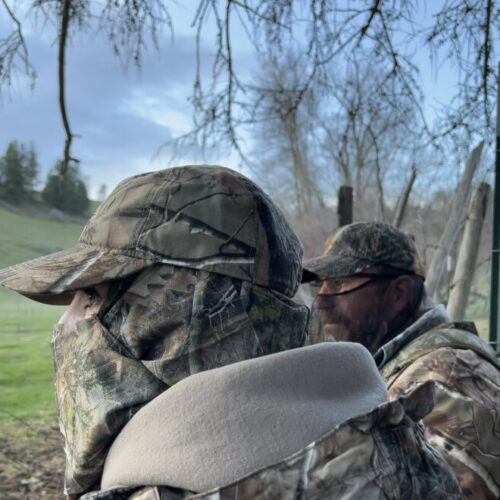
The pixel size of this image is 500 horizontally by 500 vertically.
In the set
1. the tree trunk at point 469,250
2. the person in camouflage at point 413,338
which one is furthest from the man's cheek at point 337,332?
the tree trunk at point 469,250

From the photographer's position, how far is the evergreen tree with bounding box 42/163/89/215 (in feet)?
13.9

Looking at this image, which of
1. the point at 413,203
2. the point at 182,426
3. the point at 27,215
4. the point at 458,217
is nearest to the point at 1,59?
the point at 27,215

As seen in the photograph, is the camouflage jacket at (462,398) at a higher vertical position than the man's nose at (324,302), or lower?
lower

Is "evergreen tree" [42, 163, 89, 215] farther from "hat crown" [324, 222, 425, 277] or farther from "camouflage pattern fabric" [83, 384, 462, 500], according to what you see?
"camouflage pattern fabric" [83, 384, 462, 500]

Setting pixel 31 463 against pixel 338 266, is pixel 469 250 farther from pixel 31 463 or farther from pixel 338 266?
pixel 31 463

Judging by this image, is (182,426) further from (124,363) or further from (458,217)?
(458,217)

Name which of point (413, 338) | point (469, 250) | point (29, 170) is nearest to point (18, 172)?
point (29, 170)

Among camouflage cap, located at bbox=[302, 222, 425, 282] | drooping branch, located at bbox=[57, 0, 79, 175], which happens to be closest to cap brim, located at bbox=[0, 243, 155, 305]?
camouflage cap, located at bbox=[302, 222, 425, 282]

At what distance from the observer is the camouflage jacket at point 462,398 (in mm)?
2252

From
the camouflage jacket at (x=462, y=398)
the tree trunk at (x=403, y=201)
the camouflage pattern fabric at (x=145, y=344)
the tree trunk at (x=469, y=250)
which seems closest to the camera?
the camouflage pattern fabric at (x=145, y=344)

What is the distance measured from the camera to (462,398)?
2.32 meters

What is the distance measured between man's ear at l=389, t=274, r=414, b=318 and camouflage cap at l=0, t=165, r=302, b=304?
1.90 metres

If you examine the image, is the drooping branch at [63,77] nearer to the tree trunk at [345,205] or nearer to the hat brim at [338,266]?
the hat brim at [338,266]

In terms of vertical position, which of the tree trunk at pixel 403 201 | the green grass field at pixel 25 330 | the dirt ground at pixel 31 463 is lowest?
the dirt ground at pixel 31 463
